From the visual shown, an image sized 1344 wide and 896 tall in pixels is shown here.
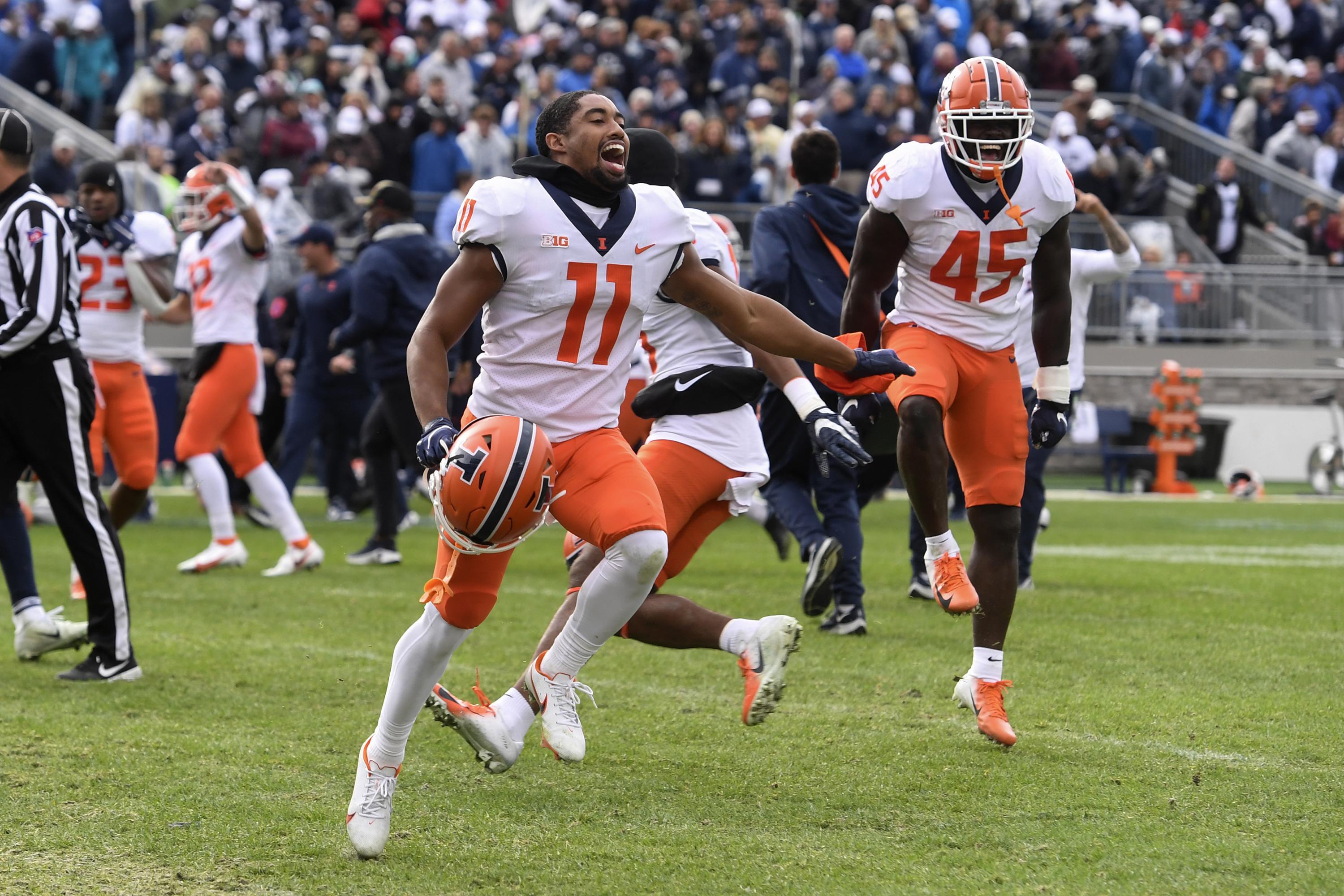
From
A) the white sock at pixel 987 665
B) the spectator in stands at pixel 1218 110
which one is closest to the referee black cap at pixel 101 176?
the white sock at pixel 987 665

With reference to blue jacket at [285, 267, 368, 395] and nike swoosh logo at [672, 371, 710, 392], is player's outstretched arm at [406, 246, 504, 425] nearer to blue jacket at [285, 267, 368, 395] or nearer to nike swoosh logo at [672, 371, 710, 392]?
nike swoosh logo at [672, 371, 710, 392]

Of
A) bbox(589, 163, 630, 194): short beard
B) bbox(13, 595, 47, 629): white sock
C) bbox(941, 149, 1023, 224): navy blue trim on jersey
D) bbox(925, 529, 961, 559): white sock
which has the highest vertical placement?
bbox(589, 163, 630, 194): short beard

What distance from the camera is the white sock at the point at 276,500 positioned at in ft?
32.3

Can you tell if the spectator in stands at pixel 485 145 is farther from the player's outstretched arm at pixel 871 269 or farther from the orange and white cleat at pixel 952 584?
the orange and white cleat at pixel 952 584

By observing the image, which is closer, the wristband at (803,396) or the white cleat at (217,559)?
the wristband at (803,396)

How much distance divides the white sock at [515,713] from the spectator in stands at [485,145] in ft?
48.5

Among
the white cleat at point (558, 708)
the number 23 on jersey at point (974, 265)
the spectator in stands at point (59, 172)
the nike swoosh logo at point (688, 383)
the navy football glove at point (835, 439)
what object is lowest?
the white cleat at point (558, 708)

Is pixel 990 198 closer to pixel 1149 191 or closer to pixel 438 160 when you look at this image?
pixel 438 160

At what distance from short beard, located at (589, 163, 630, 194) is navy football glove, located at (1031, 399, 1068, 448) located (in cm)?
200

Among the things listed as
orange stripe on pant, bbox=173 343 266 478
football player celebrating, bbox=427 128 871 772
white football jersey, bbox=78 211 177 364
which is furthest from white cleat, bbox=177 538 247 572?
football player celebrating, bbox=427 128 871 772

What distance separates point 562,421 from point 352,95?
15461 millimetres

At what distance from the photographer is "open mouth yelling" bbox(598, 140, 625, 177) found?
172 inches

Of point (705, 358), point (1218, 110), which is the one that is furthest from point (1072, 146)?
point (705, 358)

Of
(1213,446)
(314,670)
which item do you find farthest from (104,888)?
(1213,446)
